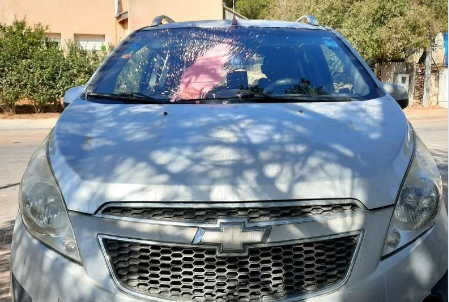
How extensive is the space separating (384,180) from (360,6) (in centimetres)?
1911

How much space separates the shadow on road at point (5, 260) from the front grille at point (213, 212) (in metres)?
1.90

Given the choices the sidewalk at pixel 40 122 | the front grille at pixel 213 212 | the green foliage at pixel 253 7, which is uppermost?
the green foliage at pixel 253 7

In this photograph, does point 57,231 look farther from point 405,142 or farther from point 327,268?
point 405,142

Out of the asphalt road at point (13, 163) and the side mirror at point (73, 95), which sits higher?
the side mirror at point (73, 95)

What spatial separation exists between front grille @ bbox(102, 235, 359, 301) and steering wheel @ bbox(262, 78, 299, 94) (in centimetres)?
147

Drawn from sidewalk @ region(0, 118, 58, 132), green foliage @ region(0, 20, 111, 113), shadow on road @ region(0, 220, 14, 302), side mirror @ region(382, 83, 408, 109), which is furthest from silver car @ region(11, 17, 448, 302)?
green foliage @ region(0, 20, 111, 113)

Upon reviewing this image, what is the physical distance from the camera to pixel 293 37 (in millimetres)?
4012

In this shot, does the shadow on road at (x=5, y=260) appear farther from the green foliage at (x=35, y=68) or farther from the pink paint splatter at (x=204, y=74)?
the green foliage at (x=35, y=68)

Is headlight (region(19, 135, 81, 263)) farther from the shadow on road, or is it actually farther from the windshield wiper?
the shadow on road

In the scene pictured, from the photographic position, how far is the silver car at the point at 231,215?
2096 mm

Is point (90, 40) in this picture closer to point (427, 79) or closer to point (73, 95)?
point (427, 79)

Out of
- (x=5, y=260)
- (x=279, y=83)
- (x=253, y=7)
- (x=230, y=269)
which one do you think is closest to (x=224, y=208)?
(x=230, y=269)

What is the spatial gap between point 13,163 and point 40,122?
22.9 ft

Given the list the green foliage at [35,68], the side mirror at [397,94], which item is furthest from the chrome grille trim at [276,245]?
the green foliage at [35,68]
